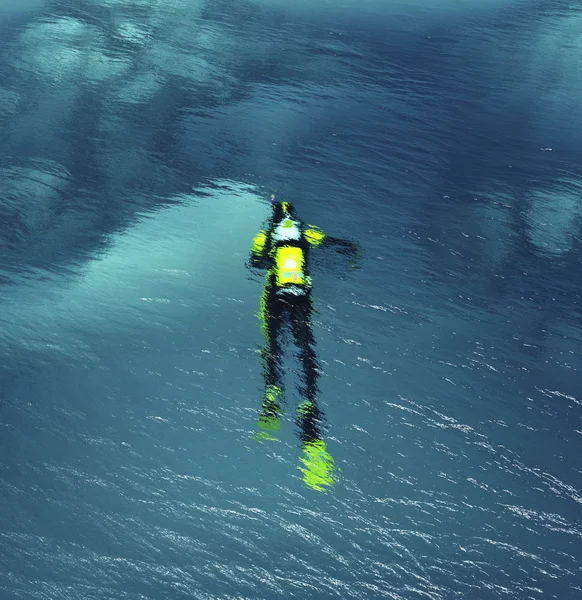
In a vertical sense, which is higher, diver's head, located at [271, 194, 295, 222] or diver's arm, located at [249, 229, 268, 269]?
diver's head, located at [271, 194, 295, 222]

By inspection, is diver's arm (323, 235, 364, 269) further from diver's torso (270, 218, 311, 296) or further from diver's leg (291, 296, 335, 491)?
diver's leg (291, 296, 335, 491)

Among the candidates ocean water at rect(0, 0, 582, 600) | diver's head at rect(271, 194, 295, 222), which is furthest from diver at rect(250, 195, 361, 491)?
ocean water at rect(0, 0, 582, 600)

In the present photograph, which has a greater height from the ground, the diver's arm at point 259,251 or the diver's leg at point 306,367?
the diver's arm at point 259,251

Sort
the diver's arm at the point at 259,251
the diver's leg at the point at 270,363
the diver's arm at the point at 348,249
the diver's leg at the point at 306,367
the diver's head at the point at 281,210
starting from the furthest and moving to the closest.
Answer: the diver's head at the point at 281,210
the diver's arm at the point at 348,249
the diver's arm at the point at 259,251
the diver's leg at the point at 306,367
the diver's leg at the point at 270,363

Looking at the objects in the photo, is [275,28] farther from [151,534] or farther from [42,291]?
[151,534]

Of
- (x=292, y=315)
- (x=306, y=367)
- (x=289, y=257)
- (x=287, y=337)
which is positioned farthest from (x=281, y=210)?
(x=306, y=367)

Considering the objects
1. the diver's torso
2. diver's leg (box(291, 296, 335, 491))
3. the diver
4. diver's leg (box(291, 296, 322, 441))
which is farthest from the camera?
the diver's torso

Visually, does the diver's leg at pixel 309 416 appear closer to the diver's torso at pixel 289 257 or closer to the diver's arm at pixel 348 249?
the diver's torso at pixel 289 257

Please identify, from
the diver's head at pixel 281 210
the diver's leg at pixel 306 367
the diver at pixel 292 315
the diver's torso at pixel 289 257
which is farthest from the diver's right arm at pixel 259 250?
the diver's leg at pixel 306 367
